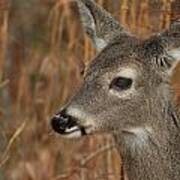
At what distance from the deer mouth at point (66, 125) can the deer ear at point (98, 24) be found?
2.76ft

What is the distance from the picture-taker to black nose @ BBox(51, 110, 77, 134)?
710cm

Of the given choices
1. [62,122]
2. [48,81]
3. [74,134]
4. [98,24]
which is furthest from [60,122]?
[48,81]

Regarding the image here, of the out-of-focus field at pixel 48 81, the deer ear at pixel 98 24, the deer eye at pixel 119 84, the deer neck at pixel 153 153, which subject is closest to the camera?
the deer eye at pixel 119 84

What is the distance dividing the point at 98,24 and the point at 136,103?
768mm

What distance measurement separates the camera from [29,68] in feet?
38.4

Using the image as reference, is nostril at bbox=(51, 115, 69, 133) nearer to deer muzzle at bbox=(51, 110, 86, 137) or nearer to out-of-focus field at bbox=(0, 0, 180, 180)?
deer muzzle at bbox=(51, 110, 86, 137)

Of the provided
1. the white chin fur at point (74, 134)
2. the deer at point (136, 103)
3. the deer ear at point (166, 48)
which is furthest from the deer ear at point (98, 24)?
the white chin fur at point (74, 134)

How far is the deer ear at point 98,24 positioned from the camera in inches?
310

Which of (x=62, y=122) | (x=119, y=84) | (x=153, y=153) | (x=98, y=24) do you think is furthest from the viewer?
(x=98, y=24)

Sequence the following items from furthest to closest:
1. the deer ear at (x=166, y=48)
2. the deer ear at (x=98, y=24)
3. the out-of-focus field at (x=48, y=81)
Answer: the out-of-focus field at (x=48, y=81), the deer ear at (x=98, y=24), the deer ear at (x=166, y=48)

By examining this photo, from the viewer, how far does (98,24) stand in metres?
7.95

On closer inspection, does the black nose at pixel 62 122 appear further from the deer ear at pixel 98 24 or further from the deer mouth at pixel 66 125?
the deer ear at pixel 98 24

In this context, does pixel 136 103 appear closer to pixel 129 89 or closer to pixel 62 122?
pixel 129 89

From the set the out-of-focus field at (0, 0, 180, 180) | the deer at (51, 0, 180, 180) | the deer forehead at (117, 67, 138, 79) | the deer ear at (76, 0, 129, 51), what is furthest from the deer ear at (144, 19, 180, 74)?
the out-of-focus field at (0, 0, 180, 180)
